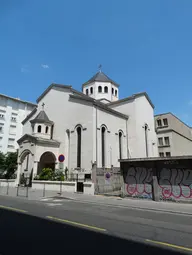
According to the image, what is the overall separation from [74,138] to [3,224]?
19539mm

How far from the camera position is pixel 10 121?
5656 cm

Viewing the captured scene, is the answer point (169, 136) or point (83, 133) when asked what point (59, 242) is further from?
point (169, 136)

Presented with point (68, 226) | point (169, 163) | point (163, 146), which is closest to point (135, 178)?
point (169, 163)

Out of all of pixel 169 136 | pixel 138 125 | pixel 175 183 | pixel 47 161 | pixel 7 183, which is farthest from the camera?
pixel 169 136

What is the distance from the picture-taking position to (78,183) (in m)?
18.6

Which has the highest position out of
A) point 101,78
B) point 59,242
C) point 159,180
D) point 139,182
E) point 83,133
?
point 101,78

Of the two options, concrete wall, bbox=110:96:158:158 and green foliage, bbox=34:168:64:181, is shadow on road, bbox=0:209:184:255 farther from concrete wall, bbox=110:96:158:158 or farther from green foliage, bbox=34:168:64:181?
concrete wall, bbox=110:96:158:158

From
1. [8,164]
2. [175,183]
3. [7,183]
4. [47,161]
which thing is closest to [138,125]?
[47,161]

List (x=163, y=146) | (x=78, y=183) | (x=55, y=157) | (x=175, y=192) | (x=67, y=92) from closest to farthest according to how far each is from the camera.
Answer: (x=175, y=192)
(x=78, y=183)
(x=55, y=157)
(x=67, y=92)
(x=163, y=146)

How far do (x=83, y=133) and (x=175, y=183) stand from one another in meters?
14.3

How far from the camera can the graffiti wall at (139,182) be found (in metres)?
14.3

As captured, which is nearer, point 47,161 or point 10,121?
point 47,161

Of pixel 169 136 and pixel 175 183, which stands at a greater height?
pixel 169 136

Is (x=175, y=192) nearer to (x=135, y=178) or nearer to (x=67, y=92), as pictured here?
(x=135, y=178)
